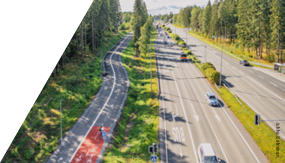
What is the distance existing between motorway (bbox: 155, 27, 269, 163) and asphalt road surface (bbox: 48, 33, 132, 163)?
817 cm

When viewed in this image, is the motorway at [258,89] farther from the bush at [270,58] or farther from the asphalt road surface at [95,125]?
the asphalt road surface at [95,125]

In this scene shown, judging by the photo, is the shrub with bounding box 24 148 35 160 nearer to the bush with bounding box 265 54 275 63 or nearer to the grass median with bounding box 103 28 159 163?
the grass median with bounding box 103 28 159 163

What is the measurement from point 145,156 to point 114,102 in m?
18.1

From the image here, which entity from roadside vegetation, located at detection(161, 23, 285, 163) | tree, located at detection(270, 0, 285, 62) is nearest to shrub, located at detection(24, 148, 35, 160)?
roadside vegetation, located at detection(161, 23, 285, 163)

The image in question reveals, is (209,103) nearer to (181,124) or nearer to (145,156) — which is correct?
(181,124)

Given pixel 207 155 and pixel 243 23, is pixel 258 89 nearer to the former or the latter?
pixel 207 155

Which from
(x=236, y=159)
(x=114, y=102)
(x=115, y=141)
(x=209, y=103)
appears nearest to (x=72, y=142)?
(x=115, y=141)

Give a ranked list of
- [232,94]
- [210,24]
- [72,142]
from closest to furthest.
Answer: [72,142], [232,94], [210,24]

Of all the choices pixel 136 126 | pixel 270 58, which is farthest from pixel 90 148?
pixel 270 58

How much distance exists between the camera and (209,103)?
3575 cm

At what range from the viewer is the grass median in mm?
24531

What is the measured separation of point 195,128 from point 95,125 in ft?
49.9

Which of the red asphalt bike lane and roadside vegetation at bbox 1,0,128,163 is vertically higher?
roadside vegetation at bbox 1,0,128,163

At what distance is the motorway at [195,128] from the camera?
77.3ft
